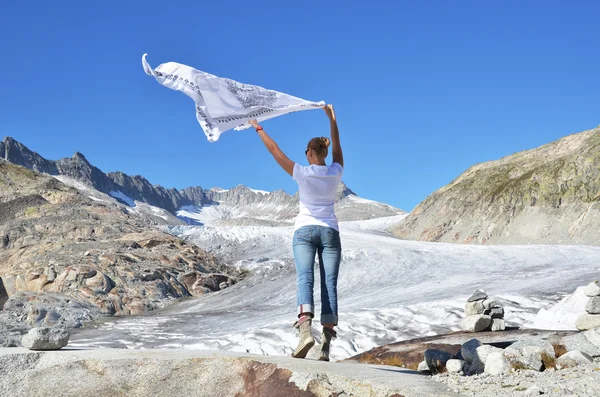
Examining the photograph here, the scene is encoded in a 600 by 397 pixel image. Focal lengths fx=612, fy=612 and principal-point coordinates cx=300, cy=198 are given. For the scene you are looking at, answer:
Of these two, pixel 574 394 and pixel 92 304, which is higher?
pixel 92 304

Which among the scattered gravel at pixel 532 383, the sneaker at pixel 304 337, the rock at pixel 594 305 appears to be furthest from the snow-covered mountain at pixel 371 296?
the scattered gravel at pixel 532 383

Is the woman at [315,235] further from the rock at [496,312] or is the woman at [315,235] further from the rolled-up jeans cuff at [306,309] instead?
the rock at [496,312]

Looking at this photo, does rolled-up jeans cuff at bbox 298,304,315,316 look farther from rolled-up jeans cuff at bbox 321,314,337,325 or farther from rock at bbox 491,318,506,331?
rock at bbox 491,318,506,331

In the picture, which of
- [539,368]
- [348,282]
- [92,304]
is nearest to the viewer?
[539,368]

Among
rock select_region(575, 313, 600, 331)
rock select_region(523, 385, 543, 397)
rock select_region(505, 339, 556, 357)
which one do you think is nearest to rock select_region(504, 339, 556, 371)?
rock select_region(505, 339, 556, 357)

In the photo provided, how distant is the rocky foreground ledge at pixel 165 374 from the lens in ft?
17.6

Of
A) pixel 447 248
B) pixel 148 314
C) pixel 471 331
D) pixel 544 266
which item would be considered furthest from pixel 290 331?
pixel 447 248

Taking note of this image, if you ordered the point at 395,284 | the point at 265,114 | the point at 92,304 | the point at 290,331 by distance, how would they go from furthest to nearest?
the point at 395,284 < the point at 92,304 < the point at 290,331 < the point at 265,114

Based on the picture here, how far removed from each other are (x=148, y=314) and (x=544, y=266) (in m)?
17.8

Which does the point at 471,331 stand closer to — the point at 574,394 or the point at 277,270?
the point at 574,394

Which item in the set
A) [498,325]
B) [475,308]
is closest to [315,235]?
[498,325]

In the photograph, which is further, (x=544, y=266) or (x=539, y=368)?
(x=544, y=266)

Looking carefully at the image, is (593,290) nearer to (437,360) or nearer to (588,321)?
(588,321)

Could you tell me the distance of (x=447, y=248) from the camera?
3659cm
